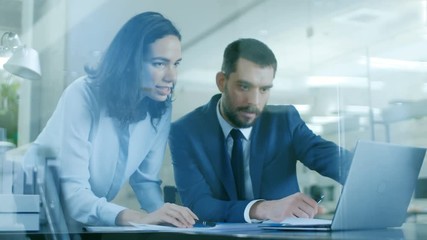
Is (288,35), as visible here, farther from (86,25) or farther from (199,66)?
(86,25)

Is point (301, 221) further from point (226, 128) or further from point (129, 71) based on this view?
point (129, 71)

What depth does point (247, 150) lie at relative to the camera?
2.51 m

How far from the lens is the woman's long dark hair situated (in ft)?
7.70

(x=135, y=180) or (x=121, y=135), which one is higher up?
(x=121, y=135)

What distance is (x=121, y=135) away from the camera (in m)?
2.37

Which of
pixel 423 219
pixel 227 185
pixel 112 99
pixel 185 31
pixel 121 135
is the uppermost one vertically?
pixel 185 31

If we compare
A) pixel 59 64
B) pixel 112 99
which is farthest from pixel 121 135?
pixel 59 64

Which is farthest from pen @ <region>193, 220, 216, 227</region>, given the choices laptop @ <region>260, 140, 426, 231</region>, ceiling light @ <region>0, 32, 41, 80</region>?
ceiling light @ <region>0, 32, 41, 80</region>

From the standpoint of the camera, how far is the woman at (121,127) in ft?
7.52

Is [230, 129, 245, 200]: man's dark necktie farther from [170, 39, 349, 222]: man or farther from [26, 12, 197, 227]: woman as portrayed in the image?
[26, 12, 197, 227]: woman

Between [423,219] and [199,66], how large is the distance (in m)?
1.20

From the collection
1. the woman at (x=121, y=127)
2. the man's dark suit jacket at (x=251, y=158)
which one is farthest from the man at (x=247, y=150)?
the woman at (x=121, y=127)

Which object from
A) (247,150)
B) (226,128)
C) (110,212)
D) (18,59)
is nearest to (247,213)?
(247,150)

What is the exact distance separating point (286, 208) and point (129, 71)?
2.87ft
